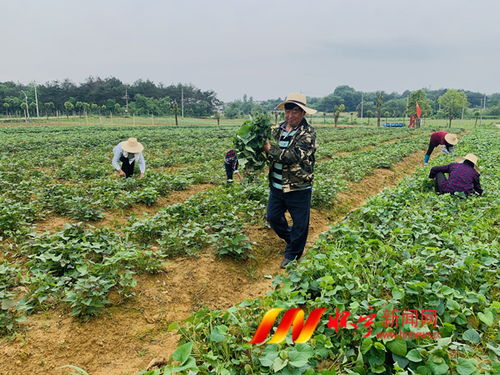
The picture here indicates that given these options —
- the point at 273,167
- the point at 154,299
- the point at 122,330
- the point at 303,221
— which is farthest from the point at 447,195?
the point at 122,330

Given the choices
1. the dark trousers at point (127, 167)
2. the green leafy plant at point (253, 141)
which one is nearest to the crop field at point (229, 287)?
the green leafy plant at point (253, 141)

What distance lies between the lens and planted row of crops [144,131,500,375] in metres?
2.00

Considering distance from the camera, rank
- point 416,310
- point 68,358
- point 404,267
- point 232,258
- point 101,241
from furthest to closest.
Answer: point 232,258
point 101,241
point 404,267
point 68,358
point 416,310

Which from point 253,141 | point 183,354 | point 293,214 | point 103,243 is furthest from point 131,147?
point 183,354

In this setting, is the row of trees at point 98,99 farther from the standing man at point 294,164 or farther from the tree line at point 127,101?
the standing man at point 294,164

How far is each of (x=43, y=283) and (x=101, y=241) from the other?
1032 mm

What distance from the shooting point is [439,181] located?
6.31 meters

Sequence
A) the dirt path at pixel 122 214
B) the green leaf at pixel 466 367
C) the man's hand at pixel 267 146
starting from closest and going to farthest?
the green leaf at pixel 466 367 < the man's hand at pixel 267 146 < the dirt path at pixel 122 214

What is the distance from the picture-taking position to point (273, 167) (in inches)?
165

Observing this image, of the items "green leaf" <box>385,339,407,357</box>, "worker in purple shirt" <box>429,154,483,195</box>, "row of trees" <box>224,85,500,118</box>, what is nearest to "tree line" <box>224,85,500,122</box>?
"row of trees" <box>224,85,500,118</box>

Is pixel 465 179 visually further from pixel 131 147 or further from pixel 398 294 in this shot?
pixel 131 147

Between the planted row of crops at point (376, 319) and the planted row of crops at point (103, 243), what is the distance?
1.17m

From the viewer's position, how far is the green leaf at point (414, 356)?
1943 millimetres

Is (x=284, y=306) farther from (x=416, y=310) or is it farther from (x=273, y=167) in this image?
(x=273, y=167)
